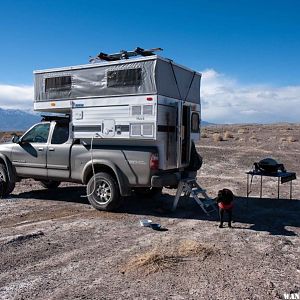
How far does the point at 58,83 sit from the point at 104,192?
2.94m

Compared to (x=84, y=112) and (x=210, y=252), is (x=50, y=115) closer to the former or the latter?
(x=84, y=112)

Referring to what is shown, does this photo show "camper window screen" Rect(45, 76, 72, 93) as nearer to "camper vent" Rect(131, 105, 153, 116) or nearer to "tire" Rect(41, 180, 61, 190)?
"camper vent" Rect(131, 105, 153, 116)

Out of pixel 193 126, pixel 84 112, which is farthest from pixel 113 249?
pixel 193 126

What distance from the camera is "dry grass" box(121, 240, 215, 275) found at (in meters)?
5.66

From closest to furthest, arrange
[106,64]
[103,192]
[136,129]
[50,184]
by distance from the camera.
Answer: [136,129] < [106,64] < [103,192] < [50,184]

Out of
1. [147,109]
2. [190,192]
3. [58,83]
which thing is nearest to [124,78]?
[147,109]

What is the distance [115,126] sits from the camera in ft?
30.1

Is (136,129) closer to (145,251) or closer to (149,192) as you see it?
(149,192)

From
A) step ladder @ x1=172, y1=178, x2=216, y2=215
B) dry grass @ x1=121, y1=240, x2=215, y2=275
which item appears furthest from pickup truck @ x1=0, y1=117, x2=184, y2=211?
dry grass @ x1=121, y1=240, x2=215, y2=275

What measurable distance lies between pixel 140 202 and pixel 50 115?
128 inches

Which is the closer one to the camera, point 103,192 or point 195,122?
point 103,192

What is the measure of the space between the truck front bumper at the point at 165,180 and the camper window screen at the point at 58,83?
3.14 m

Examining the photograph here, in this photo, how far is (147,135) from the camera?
345 inches

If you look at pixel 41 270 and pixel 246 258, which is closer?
pixel 41 270
